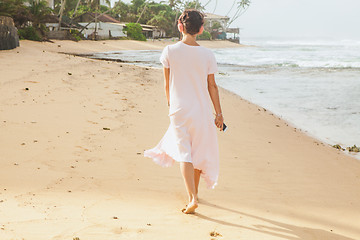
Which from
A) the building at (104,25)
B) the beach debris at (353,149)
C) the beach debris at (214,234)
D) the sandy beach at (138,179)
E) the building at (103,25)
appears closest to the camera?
the beach debris at (214,234)

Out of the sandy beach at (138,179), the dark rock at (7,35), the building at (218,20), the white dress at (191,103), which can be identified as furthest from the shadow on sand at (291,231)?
the building at (218,20)

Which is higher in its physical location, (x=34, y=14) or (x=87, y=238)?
(x=34, y=14)

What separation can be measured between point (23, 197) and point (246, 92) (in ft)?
37.5

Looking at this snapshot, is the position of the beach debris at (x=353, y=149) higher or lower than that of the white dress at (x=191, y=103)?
lower

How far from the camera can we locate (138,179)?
4754 millimetres

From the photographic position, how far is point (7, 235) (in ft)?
9.66

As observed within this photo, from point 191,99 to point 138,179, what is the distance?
144 centimetres

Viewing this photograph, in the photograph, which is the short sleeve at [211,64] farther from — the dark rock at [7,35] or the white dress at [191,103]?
the dark rock at [7,35]

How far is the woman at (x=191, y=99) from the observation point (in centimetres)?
367

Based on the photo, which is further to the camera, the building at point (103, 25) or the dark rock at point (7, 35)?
the building at point (103, 25)

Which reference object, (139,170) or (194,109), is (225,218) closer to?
(194,109)

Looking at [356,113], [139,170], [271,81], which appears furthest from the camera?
[271,81]

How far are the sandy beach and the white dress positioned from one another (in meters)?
0.54

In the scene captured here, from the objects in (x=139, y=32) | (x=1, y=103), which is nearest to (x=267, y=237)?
(x=1, y=103)
